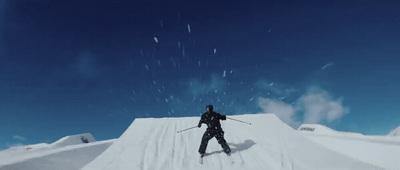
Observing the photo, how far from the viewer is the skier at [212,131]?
32.7 ft

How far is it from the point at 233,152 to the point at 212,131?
1.22 meters

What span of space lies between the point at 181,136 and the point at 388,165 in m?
8.13

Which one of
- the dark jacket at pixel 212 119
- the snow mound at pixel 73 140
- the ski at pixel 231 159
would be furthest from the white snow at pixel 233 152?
the snow mound at pixel 73 140

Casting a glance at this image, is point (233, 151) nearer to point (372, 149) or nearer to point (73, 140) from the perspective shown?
point (372, 149)

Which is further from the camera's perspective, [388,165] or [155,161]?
[155,161]

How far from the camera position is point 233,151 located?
34.5 feet

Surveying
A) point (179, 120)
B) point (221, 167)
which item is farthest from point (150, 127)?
point (221, 167)

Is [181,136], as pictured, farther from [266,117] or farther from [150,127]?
[266,117]

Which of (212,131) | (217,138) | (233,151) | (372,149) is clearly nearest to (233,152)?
(233,151)

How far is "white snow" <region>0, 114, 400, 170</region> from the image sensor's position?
8875mm

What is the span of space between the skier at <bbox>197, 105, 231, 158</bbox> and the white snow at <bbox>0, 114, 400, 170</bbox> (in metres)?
0.37

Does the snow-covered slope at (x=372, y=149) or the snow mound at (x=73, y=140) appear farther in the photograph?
the snow mound at (x=73, y=140)

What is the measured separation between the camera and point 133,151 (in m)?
10.6

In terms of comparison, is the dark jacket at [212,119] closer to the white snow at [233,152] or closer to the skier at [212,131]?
the skier at [212,131]
